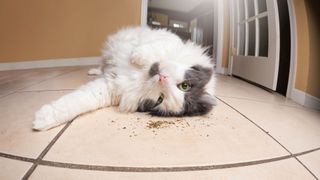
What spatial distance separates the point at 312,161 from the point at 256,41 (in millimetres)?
1652

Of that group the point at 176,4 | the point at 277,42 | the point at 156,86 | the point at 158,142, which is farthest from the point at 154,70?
the point at 176,4

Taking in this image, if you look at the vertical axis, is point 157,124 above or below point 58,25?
below

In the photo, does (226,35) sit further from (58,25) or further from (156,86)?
(156,86)

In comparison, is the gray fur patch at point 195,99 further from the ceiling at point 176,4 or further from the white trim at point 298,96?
the ceiling at point 176,4

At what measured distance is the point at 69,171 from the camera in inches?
20.8

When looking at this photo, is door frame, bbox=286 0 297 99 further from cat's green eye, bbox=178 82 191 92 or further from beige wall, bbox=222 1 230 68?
beige wall, bbox=222 1 230 68

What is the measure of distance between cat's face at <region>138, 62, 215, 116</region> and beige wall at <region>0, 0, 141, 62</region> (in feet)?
6.53

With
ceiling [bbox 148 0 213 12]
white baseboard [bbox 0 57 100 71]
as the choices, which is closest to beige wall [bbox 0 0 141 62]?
white baseboard [bbox 0 57 100 71]

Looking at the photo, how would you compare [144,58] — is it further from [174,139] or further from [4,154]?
[4,154]

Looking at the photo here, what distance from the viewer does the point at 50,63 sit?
2562mm

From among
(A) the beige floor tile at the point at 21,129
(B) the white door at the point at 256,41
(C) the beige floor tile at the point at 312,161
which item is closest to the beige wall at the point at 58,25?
(B) the white door at the point at 256,41

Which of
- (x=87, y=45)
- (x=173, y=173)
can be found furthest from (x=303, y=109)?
(x=87, y=45)

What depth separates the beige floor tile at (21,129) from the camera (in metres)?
0.61

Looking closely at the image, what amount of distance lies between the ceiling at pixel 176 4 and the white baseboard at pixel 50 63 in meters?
3.53
